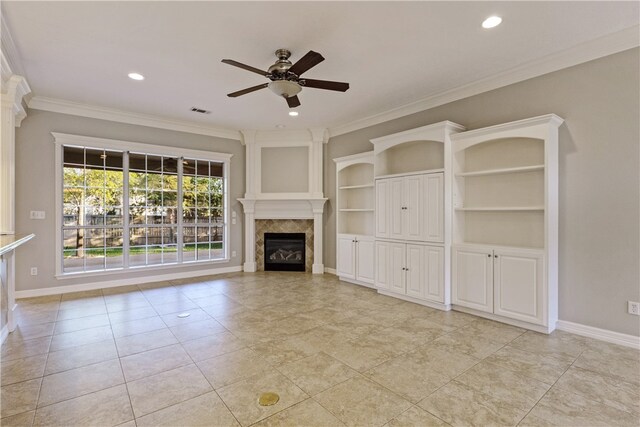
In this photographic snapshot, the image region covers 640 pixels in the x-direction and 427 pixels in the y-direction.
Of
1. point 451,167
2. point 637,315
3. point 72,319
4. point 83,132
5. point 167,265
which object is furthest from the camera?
point 167,265

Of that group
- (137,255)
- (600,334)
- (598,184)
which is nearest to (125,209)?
(137,255)

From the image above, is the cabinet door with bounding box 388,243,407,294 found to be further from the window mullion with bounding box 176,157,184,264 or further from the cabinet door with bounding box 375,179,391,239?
the window mullion with bounding box 176,157,184,264

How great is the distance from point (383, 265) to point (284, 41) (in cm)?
339

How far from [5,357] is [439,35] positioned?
5.06m

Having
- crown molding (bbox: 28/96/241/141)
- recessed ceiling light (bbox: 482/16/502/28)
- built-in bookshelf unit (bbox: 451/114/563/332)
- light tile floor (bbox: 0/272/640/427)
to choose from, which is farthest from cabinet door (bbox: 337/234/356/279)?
recessed ceiling light (bbox: 482/16/502/28)

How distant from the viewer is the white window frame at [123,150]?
16.1 feet

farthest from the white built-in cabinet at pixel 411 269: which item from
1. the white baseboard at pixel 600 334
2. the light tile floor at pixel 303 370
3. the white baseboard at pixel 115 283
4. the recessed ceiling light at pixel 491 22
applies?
the white baseboard at pixel 115 283

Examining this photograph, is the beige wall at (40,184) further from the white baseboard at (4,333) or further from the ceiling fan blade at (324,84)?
the ceiling fan blade at (324,84)

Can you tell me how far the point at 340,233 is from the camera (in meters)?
6.03

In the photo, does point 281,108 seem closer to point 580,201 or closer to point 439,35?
point 439,35

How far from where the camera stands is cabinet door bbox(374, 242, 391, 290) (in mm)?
4801

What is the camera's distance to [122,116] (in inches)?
213

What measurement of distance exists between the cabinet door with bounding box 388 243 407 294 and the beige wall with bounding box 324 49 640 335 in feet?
6.08

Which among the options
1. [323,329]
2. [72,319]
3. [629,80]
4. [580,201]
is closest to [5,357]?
[72,319]
